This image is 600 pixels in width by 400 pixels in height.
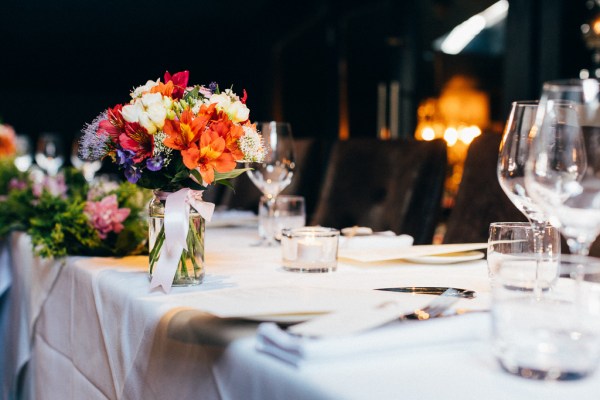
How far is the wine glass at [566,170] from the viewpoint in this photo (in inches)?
25.3

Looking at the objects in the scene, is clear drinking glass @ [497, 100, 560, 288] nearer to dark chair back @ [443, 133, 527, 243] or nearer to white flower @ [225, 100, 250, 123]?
white flower @ [225, 100, 250, 123]

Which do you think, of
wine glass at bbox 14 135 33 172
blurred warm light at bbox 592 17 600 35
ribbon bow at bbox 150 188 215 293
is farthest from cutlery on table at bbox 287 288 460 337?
blurred warm light at bbox 592 17 600 35

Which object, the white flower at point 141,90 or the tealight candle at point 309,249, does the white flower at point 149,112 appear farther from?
the tealight candle at point 309,249

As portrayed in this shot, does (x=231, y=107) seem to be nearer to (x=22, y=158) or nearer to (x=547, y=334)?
(x=547, y=334)

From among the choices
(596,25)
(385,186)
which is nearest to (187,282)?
(385,186)

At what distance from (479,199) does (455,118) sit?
3937 mm

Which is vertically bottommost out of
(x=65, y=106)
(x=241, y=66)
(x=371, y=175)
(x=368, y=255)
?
(x=368, y=255)

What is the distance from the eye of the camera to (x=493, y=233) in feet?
3.12

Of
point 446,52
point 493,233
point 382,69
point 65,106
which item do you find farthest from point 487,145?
point 65,106

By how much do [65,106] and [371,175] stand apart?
6.16m

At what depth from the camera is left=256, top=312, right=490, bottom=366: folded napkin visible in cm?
59

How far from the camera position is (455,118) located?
214 inches

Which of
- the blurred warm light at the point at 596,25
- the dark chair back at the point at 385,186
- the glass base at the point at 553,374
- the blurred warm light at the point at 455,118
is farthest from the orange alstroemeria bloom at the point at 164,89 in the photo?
the blurred warm light at the point at 455,118

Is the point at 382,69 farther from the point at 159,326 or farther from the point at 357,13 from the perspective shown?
the point at 159,326
